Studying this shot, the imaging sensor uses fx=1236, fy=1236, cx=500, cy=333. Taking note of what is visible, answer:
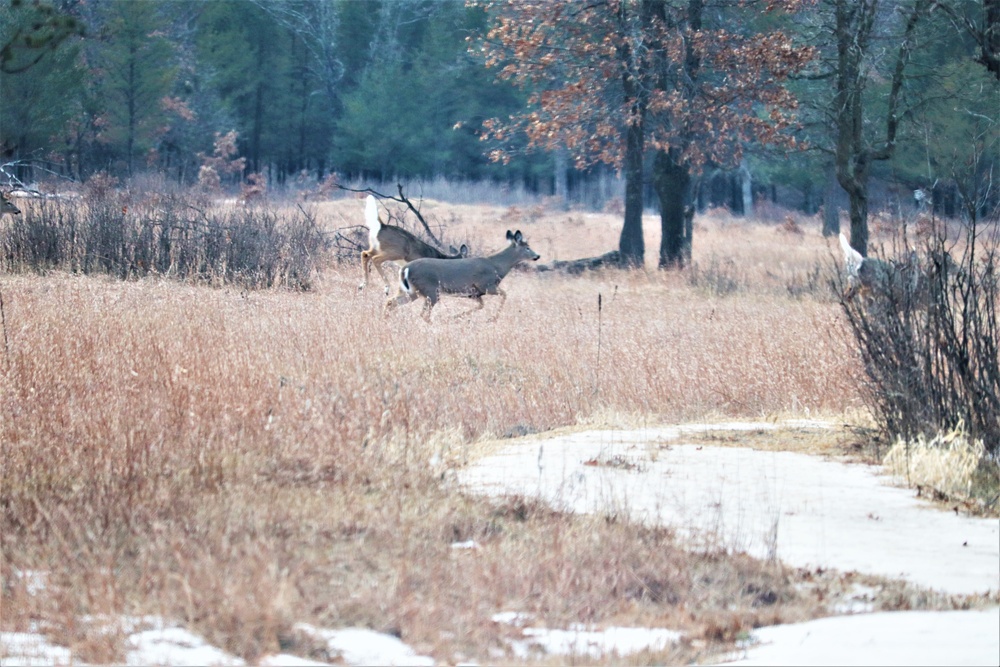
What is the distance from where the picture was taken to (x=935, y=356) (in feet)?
27.0

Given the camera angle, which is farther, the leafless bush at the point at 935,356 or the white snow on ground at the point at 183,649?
the leafless bush at the point at 935,356

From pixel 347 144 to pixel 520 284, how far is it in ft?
123

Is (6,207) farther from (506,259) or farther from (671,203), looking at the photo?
(671,203)

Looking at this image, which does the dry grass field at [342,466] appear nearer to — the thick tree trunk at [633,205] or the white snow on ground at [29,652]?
the white snow on ground at [29,652]

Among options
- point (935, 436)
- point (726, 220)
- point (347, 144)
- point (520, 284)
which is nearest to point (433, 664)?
point (935, 436)

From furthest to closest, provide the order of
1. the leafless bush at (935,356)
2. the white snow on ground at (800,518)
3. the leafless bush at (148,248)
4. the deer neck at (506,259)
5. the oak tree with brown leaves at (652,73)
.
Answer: the oak tree with brown leaves at (652,73)
the leafless bush at (148,248)
the deer neck at (506,259)
the leafless bush at (935,356)
the white snow on ground at (800,518)

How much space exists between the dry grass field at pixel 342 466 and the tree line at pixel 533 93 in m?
2.31

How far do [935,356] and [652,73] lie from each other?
47.2 ft

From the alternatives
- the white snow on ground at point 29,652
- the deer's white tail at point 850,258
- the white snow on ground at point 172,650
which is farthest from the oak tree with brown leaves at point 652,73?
the white snow on ground at point 29,652

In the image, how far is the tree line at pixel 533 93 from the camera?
730 inches

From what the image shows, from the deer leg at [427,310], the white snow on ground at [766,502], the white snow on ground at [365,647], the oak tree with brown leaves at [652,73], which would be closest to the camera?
the white snow on ground at [365,647]

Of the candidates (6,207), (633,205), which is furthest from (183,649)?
(633,205)

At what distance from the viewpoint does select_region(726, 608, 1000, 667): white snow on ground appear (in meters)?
4.75

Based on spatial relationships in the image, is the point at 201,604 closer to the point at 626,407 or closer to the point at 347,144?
the point at 626,407
